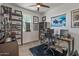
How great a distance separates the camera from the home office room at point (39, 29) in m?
1.62

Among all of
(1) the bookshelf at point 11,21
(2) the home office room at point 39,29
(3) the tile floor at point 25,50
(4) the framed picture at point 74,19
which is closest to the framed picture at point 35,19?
(2) the home office room at point 39,29

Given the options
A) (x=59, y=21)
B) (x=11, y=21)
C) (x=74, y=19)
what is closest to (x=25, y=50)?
(x=11, y=21)

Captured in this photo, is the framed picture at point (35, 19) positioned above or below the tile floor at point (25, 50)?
above

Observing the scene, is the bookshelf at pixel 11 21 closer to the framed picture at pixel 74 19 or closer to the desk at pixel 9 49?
the desk at pixel 9 49

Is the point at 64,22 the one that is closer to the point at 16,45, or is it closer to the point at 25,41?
the point at 25,41

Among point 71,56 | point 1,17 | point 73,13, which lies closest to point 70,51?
point 71,56

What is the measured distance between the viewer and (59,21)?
1.71 meters

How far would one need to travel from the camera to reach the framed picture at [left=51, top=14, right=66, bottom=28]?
1.66 metres

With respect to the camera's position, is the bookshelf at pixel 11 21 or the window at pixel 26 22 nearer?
the bookshelf at pixel 11 21

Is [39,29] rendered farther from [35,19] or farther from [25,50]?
[25,50]

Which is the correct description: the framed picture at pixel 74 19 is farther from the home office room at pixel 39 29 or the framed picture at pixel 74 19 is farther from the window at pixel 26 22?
the window at pixel 26 22

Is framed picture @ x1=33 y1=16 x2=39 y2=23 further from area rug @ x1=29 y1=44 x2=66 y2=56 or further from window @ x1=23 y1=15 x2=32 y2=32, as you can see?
area rug @ x1=29 y1=44 x2=66 y2=56

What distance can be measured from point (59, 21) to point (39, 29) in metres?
0.39

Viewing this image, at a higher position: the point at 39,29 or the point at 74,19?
the point at 74,19
